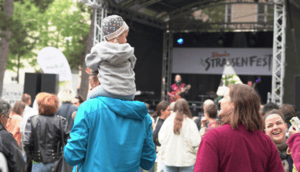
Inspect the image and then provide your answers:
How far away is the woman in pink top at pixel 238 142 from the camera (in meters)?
1.82

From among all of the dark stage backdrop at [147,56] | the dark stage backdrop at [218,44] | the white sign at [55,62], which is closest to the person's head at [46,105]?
the white sign at [55,62]

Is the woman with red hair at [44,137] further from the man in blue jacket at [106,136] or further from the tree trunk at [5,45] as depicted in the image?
the tree trunk at [5,45]

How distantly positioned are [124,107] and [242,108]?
67 centimetres

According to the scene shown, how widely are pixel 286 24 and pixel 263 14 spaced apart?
4.79 metres

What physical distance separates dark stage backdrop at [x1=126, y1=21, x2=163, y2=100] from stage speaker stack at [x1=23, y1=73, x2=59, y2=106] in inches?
201

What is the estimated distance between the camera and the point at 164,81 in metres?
16.8

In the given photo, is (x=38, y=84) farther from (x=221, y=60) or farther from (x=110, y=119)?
(x=221, y=60)

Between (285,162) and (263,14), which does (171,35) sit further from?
(285,162)

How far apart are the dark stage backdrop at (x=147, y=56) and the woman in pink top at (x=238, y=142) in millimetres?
11727

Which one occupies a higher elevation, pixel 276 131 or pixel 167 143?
pixel 276 131

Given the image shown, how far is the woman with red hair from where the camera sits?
12.1 ft

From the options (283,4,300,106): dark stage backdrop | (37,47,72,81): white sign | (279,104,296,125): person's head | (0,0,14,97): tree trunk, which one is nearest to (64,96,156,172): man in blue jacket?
(279,104,296,125): person's head

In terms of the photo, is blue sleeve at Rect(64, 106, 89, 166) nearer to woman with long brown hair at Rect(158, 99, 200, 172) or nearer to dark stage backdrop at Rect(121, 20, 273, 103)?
woman with long brown hair at Rect(158, 99, 200, 172)

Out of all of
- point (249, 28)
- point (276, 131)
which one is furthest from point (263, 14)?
point (276, 131)
